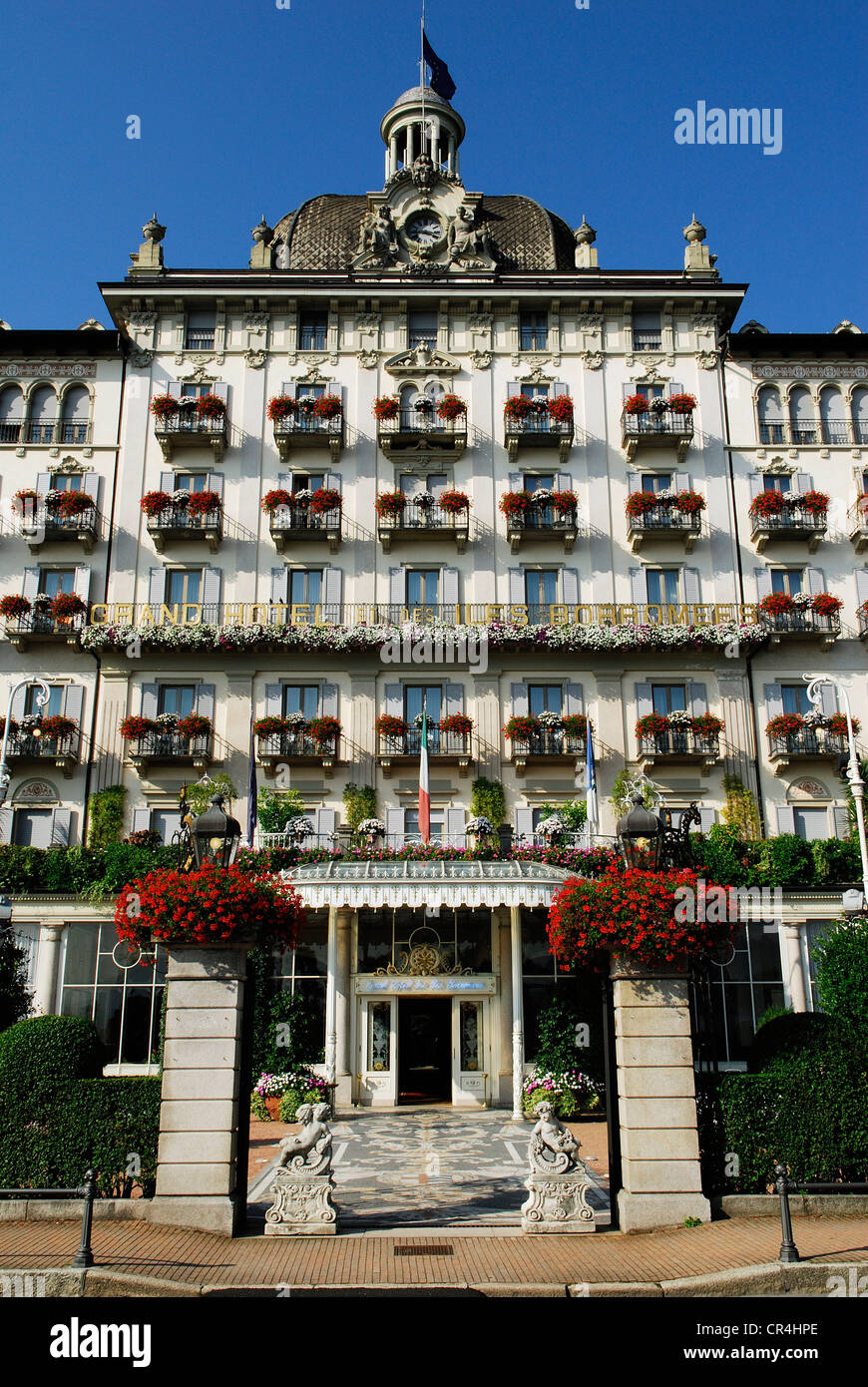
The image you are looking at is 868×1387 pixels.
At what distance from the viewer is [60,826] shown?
3247 cm

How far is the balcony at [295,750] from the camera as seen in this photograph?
3253 centimetres

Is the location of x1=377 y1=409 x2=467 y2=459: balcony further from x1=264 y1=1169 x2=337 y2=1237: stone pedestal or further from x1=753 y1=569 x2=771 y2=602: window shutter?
x1=264 y1=1169 x2=337 y2=1237: stone pedestal

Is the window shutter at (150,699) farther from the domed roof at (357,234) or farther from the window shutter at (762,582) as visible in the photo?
the window shutter at (762,582)

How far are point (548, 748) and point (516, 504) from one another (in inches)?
322

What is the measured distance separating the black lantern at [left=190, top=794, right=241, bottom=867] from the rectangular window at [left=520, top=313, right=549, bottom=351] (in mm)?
27767

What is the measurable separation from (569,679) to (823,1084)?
69.7 feet

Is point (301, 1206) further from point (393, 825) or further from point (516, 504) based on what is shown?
point (516, 504)

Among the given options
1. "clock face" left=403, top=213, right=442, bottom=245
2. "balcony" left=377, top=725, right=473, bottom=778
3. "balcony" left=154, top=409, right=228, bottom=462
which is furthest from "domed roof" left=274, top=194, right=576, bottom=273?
"balcony" left=377, top=725, right=473, bottom=778

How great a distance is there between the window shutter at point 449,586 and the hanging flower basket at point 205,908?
864 inches

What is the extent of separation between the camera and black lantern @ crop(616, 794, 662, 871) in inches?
553

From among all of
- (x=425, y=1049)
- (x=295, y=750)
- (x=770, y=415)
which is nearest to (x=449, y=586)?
(x=295, y=750)

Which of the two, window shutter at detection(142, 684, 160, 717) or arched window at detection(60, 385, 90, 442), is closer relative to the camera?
window shutter at detection(142, 684, 160, 717)

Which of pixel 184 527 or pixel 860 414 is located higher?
pixel 860 414
